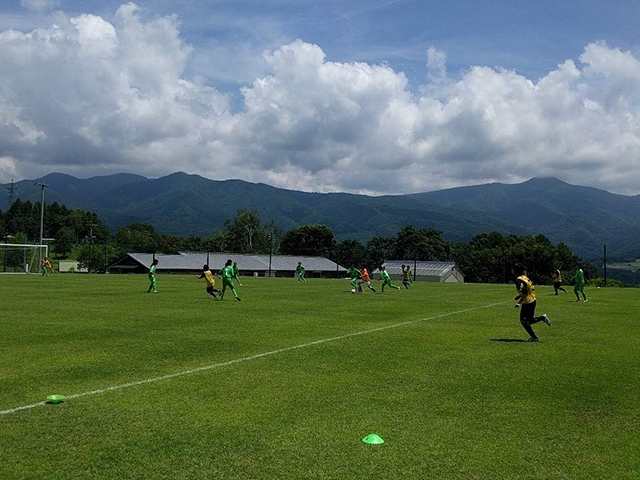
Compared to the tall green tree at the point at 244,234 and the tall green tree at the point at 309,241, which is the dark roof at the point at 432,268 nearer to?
the tall green tree at the point at 309,241

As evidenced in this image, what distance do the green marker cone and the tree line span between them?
3875 inches

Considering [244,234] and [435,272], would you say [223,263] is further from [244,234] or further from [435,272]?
[244,234]

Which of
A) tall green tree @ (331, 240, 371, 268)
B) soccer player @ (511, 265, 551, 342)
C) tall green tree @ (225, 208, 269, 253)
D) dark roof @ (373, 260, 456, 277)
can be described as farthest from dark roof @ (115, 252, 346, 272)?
soccer player @ (511, 265, 551, 342)

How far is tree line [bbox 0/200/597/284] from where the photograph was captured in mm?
109125

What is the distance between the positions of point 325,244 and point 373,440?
141 m

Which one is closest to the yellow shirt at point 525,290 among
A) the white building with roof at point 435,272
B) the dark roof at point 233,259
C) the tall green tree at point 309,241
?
the dark roof at point 233,259

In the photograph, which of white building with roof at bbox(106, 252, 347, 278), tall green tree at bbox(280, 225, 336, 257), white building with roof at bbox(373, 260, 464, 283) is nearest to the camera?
white building with roof at bbox(106, 252, 347, 278)

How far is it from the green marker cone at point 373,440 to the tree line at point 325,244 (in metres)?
98.4

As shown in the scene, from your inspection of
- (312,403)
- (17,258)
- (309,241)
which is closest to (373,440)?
(312,403)

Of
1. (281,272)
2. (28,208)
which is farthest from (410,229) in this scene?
(28,208)

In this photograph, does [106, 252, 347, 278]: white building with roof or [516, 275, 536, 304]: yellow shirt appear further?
[106, 252, 347, 278]: white building with roof

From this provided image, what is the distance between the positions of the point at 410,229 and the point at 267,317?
414 feet

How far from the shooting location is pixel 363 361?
12.4 metres

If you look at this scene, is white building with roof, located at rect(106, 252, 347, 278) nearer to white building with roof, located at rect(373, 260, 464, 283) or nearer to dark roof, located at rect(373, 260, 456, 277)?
white building with roof, located at rect(373, 260, 464, 283)
